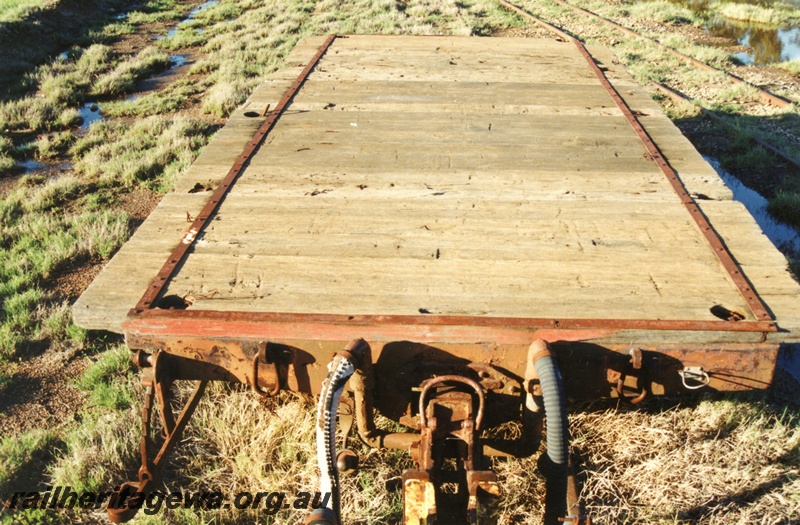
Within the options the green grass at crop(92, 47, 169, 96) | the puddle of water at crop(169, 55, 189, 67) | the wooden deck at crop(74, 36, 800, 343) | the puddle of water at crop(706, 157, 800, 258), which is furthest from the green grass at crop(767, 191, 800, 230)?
the puddle of water at crop(169, 55, 189, 67)

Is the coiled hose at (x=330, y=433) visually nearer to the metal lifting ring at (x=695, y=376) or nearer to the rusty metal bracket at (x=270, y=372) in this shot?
the rusty metal bracket at (x=270, y=372)

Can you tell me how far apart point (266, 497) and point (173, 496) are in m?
0.45

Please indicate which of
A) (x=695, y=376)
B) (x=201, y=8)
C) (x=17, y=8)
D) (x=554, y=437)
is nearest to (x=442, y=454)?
(x=554, y=437)

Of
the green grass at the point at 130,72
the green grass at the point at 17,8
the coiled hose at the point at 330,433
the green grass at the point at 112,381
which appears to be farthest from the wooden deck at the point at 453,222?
the green grass at the point at 17,8

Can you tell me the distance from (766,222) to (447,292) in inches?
182

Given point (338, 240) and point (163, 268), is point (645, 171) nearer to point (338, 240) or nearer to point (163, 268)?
point (338, 240)

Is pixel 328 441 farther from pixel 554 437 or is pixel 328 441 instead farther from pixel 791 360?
pixel 791 360

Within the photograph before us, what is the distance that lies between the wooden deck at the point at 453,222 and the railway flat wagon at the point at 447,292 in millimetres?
12

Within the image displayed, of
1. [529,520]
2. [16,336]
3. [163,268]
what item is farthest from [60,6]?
[529,520]

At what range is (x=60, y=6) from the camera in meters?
16.5

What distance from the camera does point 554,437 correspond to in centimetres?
Result: 215

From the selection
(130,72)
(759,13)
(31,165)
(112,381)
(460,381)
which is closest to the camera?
(460,381)

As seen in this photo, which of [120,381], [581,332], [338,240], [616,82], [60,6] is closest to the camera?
[581,332]

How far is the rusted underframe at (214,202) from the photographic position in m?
2.60
